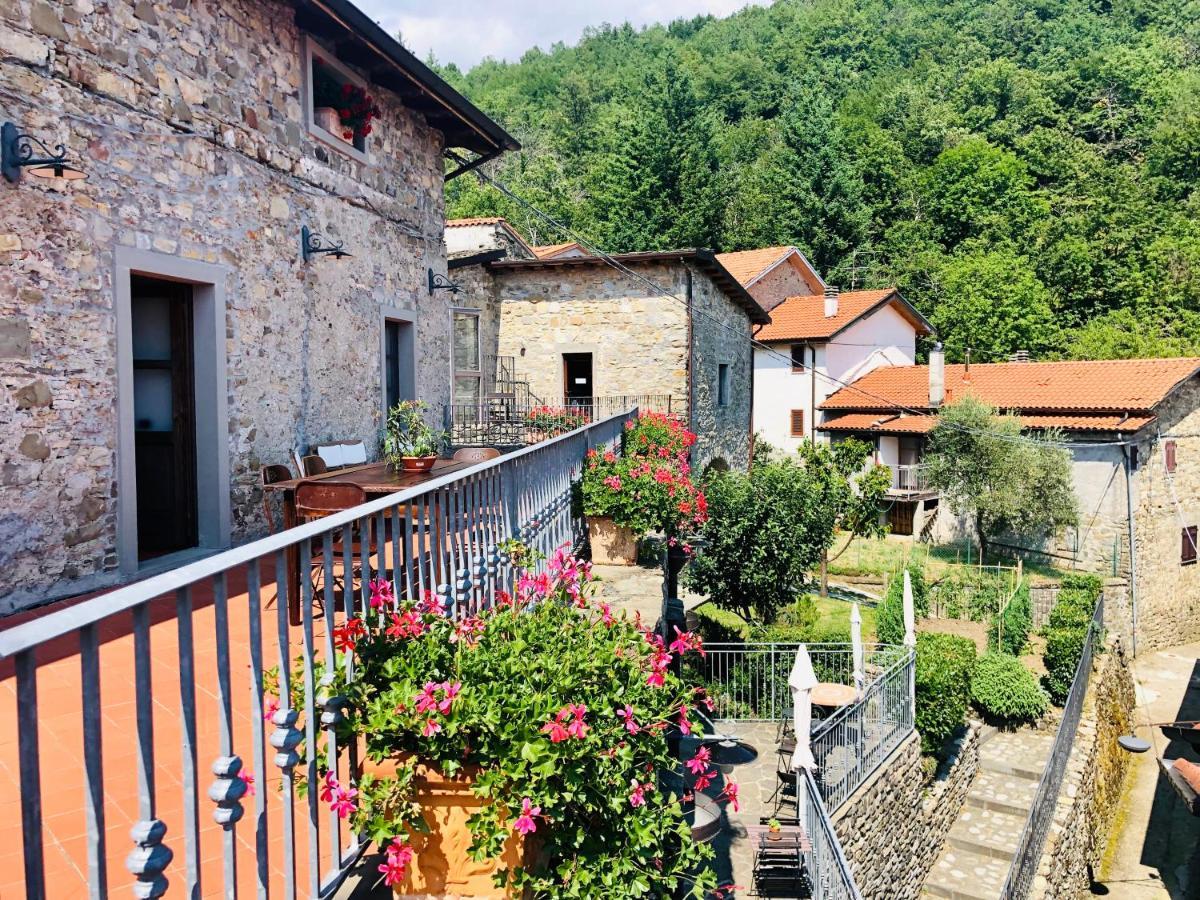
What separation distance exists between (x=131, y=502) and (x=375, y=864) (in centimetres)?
403

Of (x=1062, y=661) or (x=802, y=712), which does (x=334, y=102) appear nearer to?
(x=802, y=712)

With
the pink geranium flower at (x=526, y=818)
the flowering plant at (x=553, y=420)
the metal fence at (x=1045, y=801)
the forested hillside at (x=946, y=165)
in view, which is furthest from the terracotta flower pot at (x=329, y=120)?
the forested hillside at (x=946, y=165)

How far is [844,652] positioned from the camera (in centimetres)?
1406

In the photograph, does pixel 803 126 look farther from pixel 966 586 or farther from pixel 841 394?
pixel 966 586

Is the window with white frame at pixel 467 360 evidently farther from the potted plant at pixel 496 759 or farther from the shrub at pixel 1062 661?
the potted plant at pixel 496 759

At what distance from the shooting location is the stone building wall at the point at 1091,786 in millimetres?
12267

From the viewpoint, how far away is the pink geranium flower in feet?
7.50

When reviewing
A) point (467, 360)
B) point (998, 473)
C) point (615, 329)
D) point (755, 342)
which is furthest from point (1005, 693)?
point (755, 342)

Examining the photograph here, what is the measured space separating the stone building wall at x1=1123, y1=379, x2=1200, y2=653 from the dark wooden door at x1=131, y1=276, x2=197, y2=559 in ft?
74.5

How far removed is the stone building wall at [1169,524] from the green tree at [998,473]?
6.47ft

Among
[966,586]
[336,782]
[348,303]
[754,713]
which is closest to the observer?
[336,782]

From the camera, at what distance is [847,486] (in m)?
22.0

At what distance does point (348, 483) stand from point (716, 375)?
650 inches

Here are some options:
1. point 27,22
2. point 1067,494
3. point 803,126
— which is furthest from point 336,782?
point 803,126
